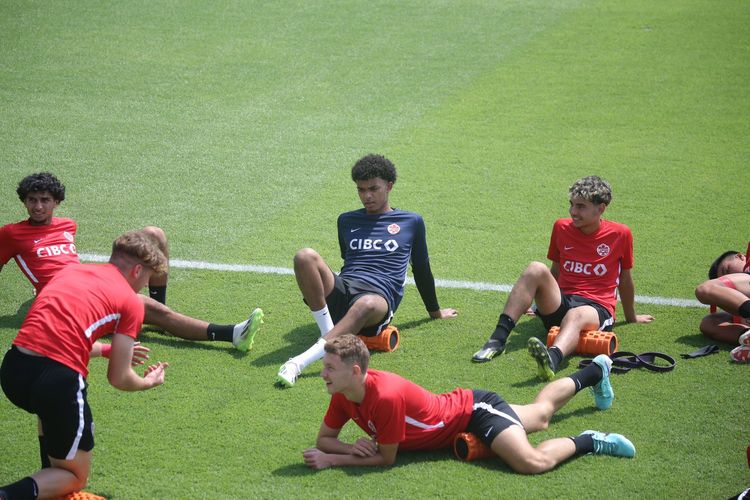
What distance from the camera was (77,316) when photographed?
588 cm

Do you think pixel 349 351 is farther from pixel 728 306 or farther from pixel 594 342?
pixel 728 306

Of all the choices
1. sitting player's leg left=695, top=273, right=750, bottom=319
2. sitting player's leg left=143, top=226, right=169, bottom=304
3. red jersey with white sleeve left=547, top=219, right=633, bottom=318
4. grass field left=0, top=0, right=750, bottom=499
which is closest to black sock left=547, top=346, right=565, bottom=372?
grass field left=0, top=0, right=750, bottom=499

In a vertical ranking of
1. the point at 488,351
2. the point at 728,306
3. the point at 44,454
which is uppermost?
the point at 728,306

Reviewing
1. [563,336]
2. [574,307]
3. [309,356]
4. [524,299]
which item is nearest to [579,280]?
[574,307]

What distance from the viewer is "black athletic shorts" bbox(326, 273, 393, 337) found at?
8703mm

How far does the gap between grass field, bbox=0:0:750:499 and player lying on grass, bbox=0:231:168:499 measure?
640mm

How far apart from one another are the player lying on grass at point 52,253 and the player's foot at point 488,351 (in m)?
2.02

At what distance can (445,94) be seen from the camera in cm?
1642

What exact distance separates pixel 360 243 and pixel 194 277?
7.32 feet

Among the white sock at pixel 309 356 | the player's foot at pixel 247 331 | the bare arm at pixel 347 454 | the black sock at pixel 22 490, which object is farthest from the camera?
the player's foot at pixel 247 331

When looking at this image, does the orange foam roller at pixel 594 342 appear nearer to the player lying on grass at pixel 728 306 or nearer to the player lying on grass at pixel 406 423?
the player lying on grass at pixel 728 306

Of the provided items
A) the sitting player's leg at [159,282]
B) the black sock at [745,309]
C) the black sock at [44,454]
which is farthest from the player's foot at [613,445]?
the sitting player's leg at [159,282]

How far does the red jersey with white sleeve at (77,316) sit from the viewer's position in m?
5.85

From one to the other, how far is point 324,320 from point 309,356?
45 cm
